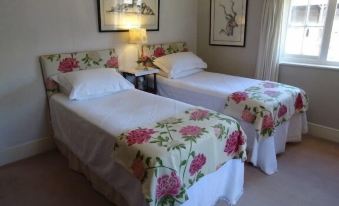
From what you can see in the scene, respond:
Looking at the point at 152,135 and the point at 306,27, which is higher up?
the point at 306,27

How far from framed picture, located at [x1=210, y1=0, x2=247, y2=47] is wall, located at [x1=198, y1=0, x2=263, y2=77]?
7cm

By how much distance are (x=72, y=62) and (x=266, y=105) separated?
2039mm

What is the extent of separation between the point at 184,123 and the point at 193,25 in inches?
104

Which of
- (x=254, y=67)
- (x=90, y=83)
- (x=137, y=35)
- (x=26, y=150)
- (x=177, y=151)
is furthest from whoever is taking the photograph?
(x=254, y=67)

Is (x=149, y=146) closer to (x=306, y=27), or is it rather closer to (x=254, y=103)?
(x=254, y=103)

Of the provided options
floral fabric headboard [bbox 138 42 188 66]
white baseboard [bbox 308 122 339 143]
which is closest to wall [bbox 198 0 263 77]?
floral fabric headboard [bbox 138 42 188 66]

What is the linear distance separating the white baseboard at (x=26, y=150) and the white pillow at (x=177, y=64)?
1626 millimetres

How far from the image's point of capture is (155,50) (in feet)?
11.2

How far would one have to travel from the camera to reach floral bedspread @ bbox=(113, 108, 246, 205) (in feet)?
4.37

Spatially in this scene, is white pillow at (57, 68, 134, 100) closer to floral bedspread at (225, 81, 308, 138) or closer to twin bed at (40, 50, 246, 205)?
twin bed at (40, 50, 246, 205)

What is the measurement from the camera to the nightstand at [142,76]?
296cm

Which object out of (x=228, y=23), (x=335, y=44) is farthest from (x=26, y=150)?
(x=335, y=44)

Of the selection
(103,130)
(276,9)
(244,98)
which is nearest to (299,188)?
(244,98)

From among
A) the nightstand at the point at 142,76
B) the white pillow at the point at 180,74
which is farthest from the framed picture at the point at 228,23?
the nightstand at the point at 142,76
